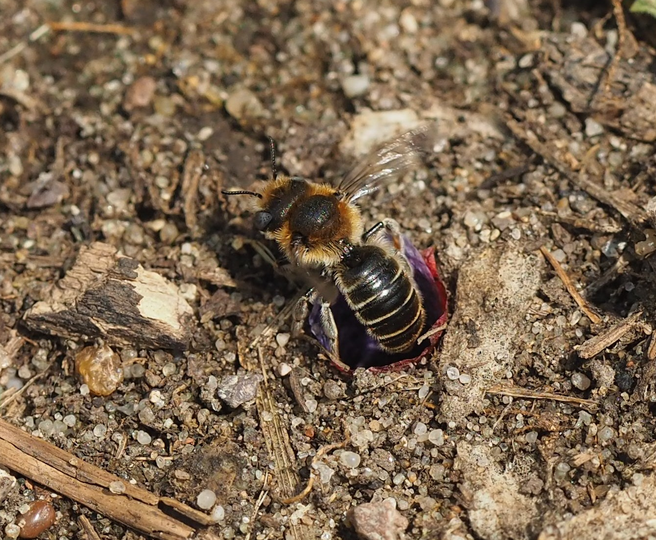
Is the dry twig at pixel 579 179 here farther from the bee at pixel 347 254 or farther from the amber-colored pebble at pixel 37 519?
the amber-colored pebble at pixel 37 519

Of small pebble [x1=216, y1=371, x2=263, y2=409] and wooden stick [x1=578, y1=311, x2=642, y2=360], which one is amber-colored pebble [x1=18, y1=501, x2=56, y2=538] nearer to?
small pebble [x1=216, y1=371, x2=263, y2=409]

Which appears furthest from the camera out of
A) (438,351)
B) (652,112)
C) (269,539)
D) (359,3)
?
(359,3)

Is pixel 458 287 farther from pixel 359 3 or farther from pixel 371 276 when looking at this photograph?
pixel 359 3

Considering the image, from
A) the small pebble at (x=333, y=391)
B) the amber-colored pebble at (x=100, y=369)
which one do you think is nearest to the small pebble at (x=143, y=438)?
the amber-colored pebble at (x=100, y=369)

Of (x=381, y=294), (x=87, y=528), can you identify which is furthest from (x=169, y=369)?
(x=381, y=294)

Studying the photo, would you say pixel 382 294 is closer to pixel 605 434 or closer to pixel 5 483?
pixel 605 434

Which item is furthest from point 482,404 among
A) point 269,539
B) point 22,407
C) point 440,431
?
point 22,407

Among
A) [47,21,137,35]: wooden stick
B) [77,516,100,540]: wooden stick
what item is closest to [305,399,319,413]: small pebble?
[77,516,100,540]: wooden stick
